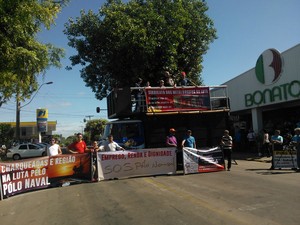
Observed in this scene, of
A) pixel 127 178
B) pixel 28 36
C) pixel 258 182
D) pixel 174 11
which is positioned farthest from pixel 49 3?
pixel 174 11

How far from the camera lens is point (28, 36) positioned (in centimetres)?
925

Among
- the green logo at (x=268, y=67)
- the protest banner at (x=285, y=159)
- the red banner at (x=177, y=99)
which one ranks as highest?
the green logo at (x=268, y=67)

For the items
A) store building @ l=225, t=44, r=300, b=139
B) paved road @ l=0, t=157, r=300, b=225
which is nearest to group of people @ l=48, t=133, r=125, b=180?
paved road @ l=0, t=157, r=300, b=225

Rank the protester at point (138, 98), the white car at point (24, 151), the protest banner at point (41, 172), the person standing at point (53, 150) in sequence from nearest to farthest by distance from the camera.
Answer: the protest banner at point (41, 172)
the person standing at point (53, 150)
the protester at point (138, 98)
the white car at point (24, 151)

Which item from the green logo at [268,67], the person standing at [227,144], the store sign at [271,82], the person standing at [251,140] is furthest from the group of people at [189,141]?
the person standing at [251,140]

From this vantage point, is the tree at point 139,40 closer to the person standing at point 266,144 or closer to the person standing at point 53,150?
the person standing at point 266,144

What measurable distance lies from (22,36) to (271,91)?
16281mm

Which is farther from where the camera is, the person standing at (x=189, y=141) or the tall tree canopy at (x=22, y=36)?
the person standing at (x=189, y=141)

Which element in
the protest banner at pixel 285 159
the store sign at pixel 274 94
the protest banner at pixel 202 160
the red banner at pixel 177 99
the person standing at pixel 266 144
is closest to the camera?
the protest banner at pixel 202 160

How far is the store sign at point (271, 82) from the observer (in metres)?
19.5

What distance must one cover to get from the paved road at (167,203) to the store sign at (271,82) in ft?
29.5

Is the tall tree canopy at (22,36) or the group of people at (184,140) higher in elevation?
the tall tree canopy at (22,36)

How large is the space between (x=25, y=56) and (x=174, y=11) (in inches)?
603

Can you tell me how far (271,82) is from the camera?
2111cm
